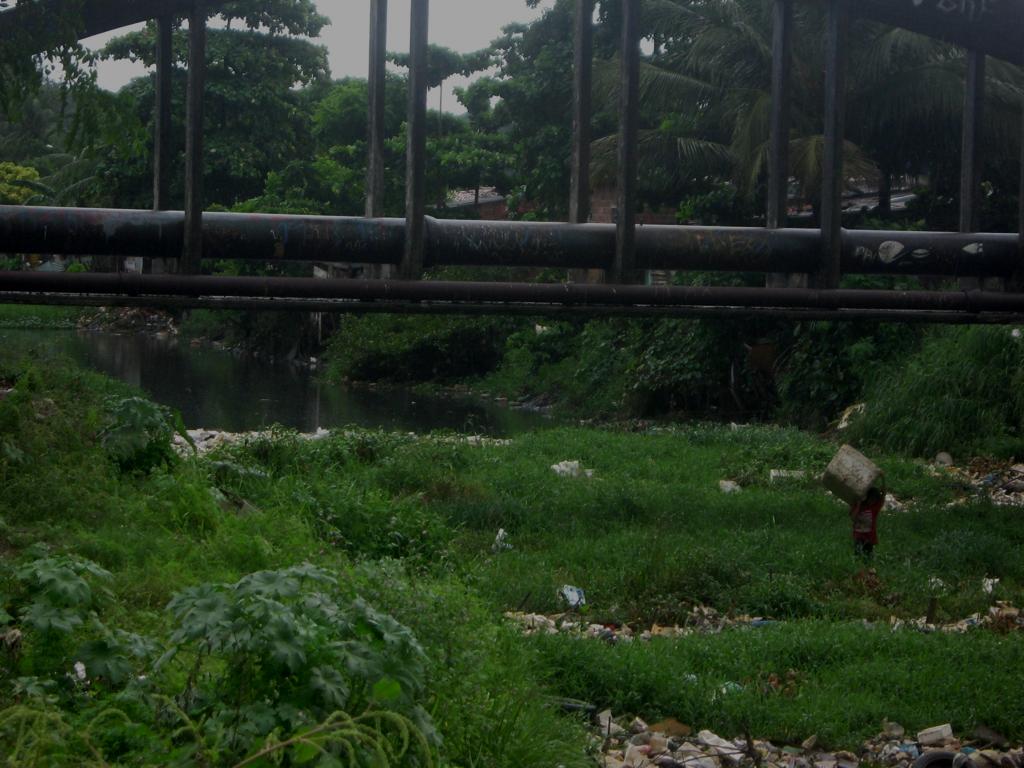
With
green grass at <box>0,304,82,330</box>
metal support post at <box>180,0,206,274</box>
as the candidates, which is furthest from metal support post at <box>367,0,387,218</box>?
green grass at <box>0,304,82,330</box>

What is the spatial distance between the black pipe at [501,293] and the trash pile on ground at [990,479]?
95.8 inches

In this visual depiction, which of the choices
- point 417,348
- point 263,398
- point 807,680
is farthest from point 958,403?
point 417,348

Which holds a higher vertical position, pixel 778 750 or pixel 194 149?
pixel 194 149

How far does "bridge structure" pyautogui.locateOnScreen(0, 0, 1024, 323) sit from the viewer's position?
26.7 feet

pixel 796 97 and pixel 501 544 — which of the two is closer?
pixel 501 544

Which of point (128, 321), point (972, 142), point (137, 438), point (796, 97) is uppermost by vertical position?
point (796, 97)

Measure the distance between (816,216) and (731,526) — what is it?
313 inches

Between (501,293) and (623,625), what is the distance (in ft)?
7.94

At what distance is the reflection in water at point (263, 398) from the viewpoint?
20.2m

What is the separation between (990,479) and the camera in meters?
12.5

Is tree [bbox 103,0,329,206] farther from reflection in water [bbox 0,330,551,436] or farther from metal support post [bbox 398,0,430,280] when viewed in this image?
metal support post [bbox 398,0,430,280]

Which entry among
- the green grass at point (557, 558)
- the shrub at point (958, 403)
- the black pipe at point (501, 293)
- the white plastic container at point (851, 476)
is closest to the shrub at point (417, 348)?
the shrub at point (958, 403)

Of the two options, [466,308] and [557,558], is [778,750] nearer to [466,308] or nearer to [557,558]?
[557,558]

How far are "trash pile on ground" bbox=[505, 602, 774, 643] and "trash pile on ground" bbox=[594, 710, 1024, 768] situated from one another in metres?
1.12
